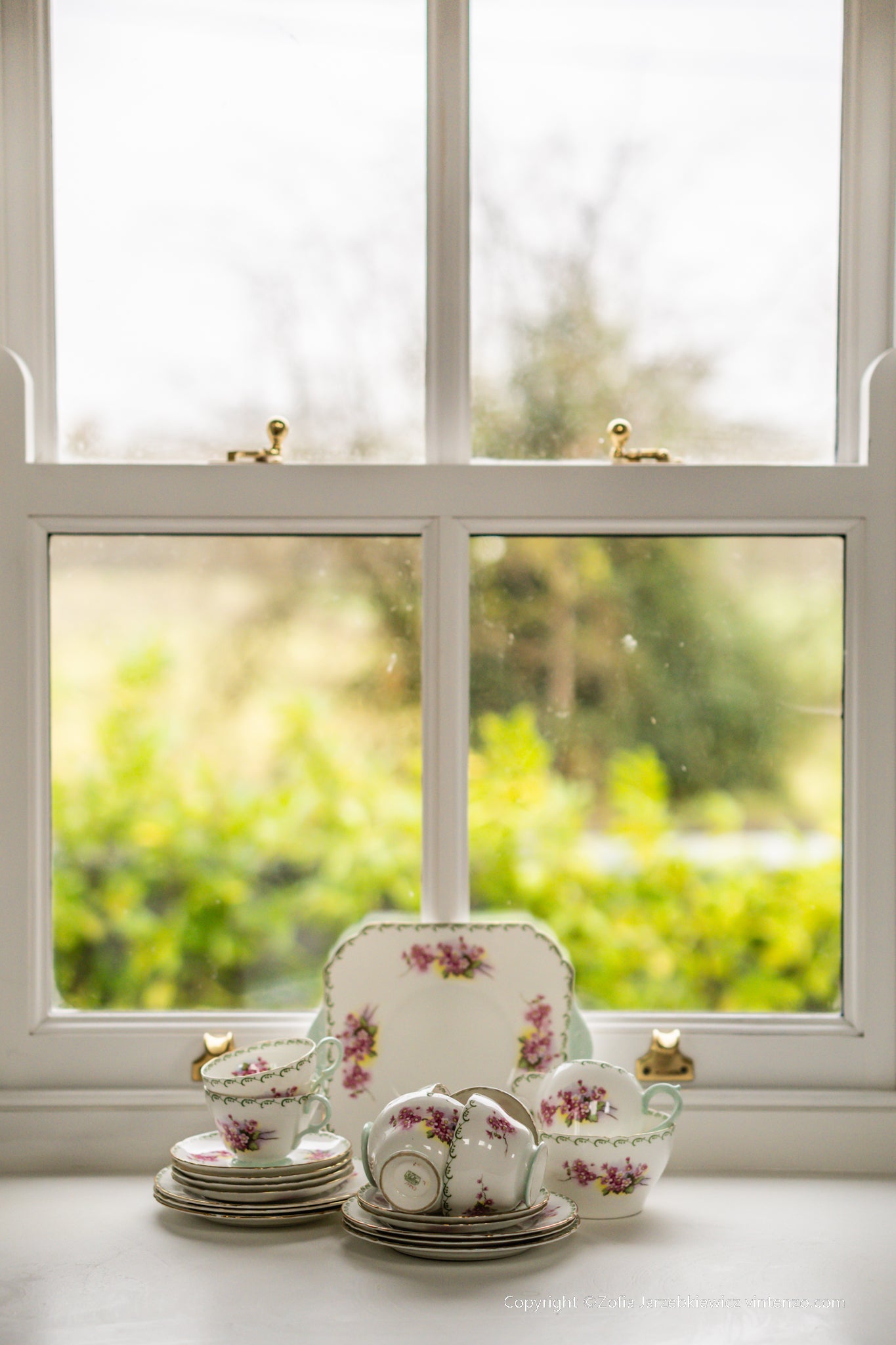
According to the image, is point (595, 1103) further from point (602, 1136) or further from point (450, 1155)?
point (450, 1155)

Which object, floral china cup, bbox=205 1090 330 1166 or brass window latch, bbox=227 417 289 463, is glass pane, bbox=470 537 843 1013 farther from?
floral china cup, bbox=205 1090 330 1166

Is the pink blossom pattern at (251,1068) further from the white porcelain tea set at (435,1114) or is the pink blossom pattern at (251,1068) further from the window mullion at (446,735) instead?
the window mullion at (446,735)

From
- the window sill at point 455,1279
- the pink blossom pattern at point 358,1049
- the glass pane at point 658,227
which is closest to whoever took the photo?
the window sill at point 455,1279

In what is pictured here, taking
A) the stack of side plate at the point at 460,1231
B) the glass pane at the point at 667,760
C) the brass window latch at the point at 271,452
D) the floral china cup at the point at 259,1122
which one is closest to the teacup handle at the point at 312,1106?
the floral china cup at the point at 259,1122

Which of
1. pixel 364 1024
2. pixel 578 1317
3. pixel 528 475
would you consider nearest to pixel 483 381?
pixel 528 475

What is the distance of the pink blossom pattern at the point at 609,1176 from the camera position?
3.47 feet

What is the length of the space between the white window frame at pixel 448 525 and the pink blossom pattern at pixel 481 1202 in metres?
0.38

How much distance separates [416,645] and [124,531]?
1.19 ft

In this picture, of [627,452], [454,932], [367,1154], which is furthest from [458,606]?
[367,1154]

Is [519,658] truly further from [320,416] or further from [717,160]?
[717,160]

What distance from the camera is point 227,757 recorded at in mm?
1349

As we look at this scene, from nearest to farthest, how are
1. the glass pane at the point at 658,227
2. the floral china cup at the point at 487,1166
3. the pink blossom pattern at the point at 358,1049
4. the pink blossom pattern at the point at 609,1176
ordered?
1. the floral china cup at the point at 487,1166
2. the pink blossom pattern at the point at 609,1176
3. the pink blossom pattern at the point at 358,1049
4. the glass pane at the point at 658,227

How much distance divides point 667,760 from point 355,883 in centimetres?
39

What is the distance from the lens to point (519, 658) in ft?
4.41
